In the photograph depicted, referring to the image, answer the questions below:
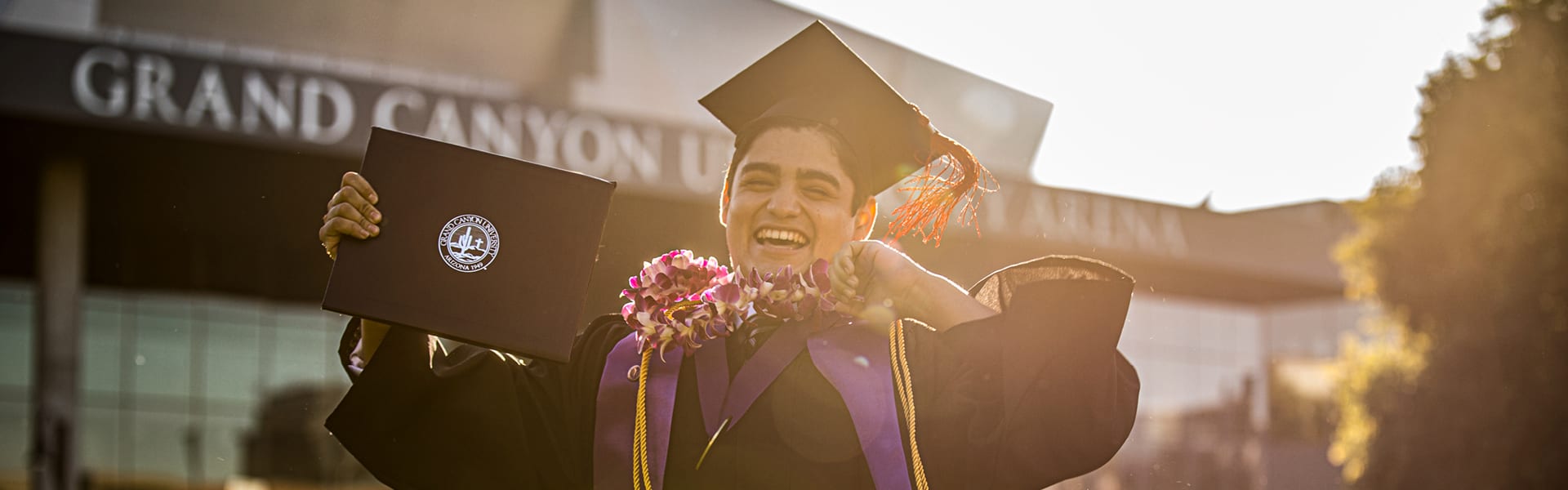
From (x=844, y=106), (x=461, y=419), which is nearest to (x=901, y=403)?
(x=844, y=106)

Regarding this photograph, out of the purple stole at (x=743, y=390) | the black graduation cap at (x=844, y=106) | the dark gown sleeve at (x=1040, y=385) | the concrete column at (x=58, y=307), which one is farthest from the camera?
the concrete column at (x=58, y=307)

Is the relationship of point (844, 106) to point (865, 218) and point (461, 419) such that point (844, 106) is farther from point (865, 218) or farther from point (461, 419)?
point (461, 419)

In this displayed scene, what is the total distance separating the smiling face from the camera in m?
2.36

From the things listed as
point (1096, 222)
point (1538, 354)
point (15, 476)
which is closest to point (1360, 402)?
point (1538, 354)

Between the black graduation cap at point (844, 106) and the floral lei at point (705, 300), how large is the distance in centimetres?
33

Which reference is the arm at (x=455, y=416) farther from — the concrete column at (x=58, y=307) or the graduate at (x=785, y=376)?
the concrete column at (x=58, y=307)

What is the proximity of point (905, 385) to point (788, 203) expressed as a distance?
452mm

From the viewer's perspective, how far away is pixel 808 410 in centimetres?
221

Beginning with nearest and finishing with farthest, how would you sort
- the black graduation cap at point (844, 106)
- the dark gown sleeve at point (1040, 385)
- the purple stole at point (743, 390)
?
the dark gown sleeve at point (1040, 385), the purple stole at point (743, 390), the black graduation cap at point (844, 106)

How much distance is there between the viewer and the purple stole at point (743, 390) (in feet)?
7.02

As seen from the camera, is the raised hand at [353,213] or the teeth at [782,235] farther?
the teeth at [782,235]

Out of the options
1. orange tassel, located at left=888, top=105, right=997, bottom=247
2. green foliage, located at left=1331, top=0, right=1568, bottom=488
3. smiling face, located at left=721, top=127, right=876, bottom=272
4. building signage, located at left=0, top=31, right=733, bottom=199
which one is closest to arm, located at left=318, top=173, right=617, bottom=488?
smiling face, located at left=721, top=127, right=876, bottom=272

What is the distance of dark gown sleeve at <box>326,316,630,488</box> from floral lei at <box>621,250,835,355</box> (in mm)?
196

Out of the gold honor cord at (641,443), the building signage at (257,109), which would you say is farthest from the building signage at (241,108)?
the gold honor cord at (641,443)
